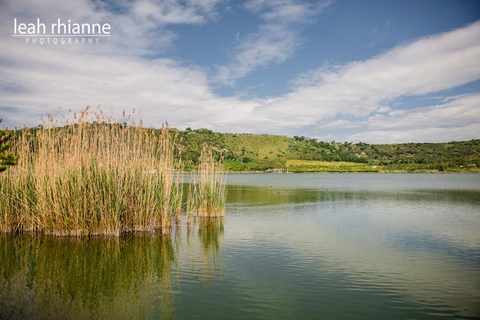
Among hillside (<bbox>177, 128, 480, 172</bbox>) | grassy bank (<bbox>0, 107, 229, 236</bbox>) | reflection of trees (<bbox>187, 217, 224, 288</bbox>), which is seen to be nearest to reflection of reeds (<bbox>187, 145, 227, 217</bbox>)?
reflection of trees (<bbox>187, 217, 224, 288</bbox>)

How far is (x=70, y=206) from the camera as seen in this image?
11.2 m

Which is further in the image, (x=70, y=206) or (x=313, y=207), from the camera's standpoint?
(x=313, y=207)

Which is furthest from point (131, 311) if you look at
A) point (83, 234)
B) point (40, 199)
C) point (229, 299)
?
point (40, 199)

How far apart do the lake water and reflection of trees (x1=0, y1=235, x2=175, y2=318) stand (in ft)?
0.08

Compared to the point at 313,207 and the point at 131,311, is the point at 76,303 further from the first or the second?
the point at 313,207

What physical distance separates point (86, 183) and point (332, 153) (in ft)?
445

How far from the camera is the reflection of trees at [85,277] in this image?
20.7ft

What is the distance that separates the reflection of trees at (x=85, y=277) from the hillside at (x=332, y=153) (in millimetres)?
80013

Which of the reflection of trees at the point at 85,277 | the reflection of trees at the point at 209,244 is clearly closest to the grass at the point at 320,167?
the reflection of trees at the point at 209,244

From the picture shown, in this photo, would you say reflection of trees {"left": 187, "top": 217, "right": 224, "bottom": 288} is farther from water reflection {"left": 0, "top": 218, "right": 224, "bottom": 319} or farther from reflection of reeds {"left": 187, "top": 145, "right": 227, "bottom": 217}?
reflection of reeds {"left": 187, "top": 145, "right": 227, "bottom": 217}

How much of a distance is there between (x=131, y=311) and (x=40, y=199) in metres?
7.10

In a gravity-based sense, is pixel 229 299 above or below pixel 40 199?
below

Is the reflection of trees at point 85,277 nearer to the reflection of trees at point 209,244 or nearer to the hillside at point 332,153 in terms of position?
the reflection of trees at point 209,244

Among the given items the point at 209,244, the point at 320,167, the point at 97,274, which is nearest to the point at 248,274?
the point at 209,244
